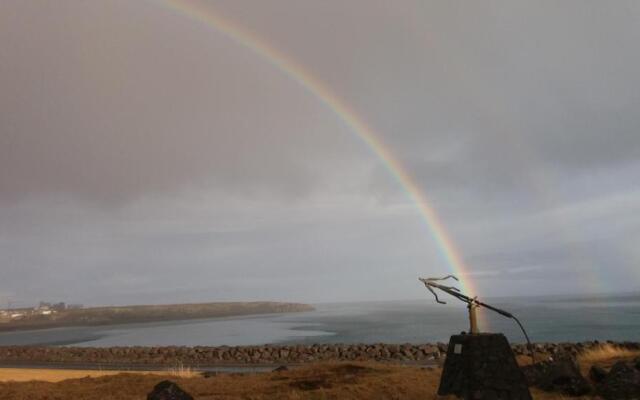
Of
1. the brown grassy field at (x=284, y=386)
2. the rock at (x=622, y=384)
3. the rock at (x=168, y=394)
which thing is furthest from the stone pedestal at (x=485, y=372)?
the rock at (x=168, y=394)

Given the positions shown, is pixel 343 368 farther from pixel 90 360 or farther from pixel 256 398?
pixel 90 360

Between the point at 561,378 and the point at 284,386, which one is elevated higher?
the point at 561,378

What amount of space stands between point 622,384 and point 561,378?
2069mm

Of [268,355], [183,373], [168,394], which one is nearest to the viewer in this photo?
[168,394]

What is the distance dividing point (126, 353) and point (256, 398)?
140 ft

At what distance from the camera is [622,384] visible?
1692cm

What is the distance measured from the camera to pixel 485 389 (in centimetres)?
1538

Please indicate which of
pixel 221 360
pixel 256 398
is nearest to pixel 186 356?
pixel 221 360

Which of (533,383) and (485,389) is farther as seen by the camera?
(533,383)

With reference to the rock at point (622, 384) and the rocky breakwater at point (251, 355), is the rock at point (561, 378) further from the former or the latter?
the rocky breakwater at point (251, 355)

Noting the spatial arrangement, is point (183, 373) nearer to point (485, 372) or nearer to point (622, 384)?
point (485, 372)

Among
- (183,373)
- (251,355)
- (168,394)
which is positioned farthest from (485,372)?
(251,355)


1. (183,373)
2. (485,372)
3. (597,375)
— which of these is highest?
(485,372)

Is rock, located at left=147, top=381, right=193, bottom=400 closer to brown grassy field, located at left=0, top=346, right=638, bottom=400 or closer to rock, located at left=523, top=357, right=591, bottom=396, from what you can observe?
brown grassy field, located at left=0, top=346, right=638, bottom=400
